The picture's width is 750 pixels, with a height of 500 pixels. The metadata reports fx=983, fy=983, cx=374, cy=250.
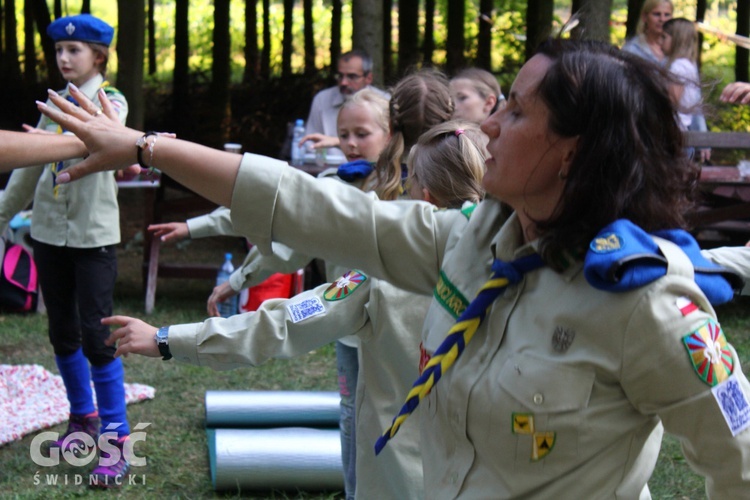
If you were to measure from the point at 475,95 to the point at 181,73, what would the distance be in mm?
12819

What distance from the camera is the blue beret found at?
174 inches

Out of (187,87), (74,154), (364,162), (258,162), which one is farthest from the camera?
(187,87)

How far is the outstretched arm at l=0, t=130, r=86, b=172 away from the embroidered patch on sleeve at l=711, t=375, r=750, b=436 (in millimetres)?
1554

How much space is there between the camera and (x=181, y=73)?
17125 mm

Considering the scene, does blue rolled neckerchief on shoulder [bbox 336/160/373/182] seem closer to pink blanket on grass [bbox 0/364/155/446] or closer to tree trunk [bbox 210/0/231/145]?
pink blanket on grass [bbox 0/364/155/446]

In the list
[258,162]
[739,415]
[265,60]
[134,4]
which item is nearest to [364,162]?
[258,162]

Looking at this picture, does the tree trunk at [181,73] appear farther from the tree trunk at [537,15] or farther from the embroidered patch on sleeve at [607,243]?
the embroidered patch on sleeve at [607,243]

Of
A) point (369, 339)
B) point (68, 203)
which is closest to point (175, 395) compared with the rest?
point (68, 203)

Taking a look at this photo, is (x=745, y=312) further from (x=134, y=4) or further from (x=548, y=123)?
(x=134, y=4)

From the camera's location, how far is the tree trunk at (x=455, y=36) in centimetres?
1778

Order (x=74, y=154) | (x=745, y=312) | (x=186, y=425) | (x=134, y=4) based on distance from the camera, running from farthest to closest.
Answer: (x=134, y=4) < (x=745, y=312) < (x=186, y=425) < (x=74, y=154)

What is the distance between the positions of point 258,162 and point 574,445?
648 mm

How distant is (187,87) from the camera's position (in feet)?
56.6

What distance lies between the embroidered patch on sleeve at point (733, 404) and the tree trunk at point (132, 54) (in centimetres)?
1097
